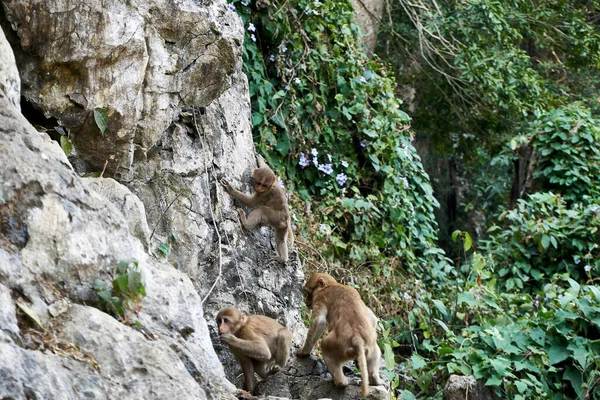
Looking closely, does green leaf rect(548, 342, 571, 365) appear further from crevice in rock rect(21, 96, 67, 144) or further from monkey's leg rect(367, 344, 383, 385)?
crevice in rock rect(21, 96, 67, 144)

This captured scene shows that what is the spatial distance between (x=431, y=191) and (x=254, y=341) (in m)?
6.42

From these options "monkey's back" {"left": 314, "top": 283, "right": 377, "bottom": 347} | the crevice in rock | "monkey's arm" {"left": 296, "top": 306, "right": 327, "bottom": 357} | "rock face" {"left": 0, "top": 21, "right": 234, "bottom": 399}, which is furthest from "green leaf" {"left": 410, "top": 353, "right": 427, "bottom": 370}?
the crevice in rock

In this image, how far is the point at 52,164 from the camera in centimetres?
479

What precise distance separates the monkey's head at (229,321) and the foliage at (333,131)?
11.7 ft

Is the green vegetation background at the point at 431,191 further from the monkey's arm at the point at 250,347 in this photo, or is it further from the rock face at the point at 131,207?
the rock face at the point at 131,207

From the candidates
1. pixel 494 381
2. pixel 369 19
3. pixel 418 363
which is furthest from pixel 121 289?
pixel 369 19

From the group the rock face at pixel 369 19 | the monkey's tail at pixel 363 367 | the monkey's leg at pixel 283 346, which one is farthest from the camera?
the rock face at pixel 369 19

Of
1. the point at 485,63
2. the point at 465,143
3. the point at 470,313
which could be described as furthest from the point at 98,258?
the point at 465,143

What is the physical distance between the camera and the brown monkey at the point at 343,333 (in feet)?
21.5

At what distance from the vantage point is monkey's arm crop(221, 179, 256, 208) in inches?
303

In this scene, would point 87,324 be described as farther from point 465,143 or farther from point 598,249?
point 465,143

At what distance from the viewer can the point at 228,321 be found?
21.3ft

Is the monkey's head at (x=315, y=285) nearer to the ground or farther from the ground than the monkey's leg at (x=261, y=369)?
farther from the ground

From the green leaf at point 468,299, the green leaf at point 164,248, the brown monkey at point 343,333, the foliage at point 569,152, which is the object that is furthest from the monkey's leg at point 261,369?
the foliage at point 569,152
